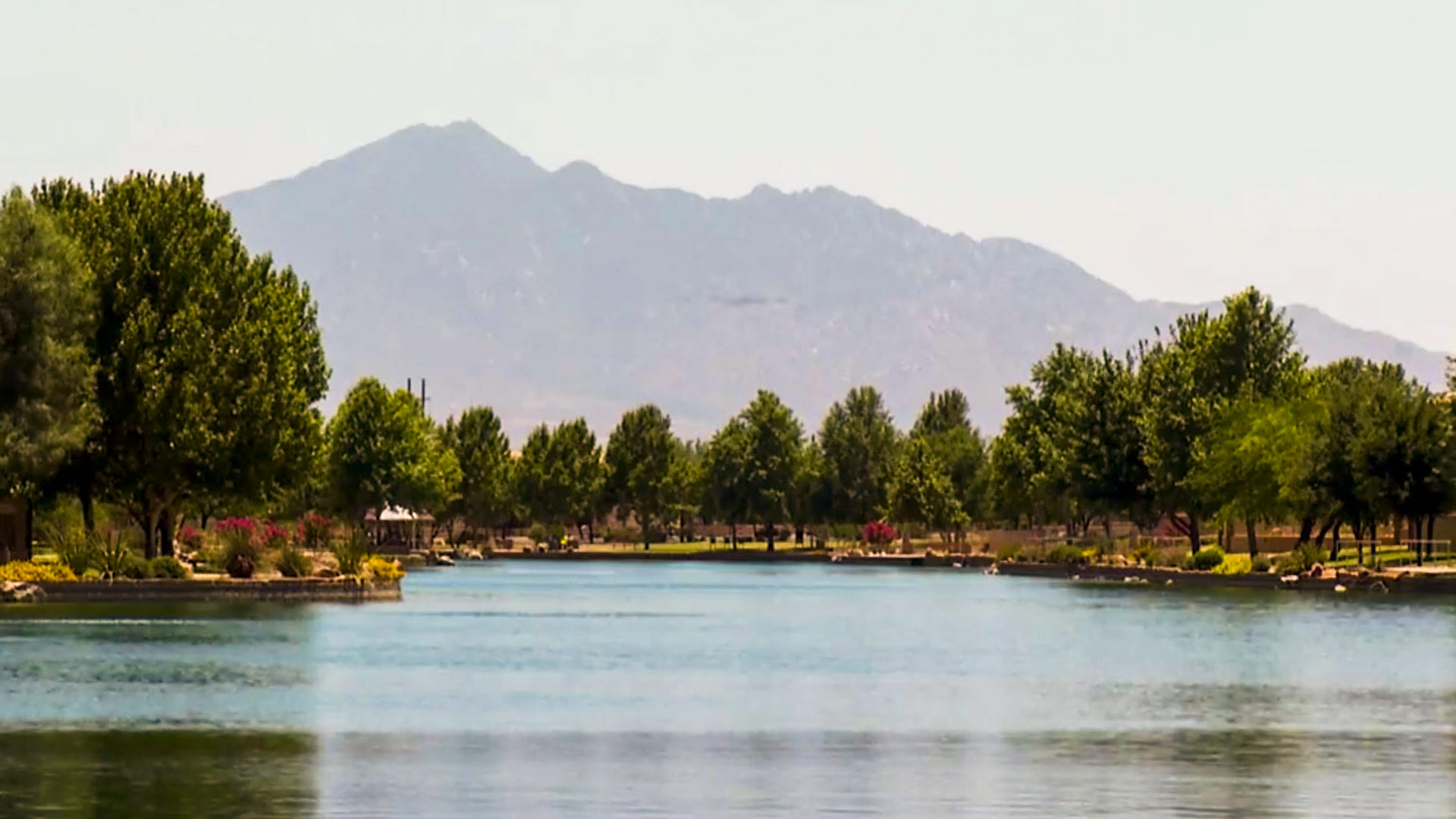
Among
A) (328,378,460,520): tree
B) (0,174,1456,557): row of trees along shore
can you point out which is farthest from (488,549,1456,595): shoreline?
(328,378,460,520): tree

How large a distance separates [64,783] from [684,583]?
10387 cm

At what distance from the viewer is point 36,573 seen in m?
80.4

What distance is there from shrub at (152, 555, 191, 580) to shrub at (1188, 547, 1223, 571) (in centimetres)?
6000

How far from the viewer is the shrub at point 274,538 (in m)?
88.7

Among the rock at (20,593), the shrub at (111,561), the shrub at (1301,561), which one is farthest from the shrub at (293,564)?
the shrub at (1301,561)

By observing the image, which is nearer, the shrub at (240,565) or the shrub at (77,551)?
the shrub at (77,551)

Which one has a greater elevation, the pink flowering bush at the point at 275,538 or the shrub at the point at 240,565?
the pink flowering bush at the point at 275,538

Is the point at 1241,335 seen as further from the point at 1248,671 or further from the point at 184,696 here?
the point at 184,696

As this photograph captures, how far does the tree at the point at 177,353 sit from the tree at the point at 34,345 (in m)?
3.88

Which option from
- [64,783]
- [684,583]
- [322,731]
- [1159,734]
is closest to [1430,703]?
[1159,734]

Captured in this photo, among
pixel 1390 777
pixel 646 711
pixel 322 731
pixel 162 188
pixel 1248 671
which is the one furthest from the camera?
pixel 162 188

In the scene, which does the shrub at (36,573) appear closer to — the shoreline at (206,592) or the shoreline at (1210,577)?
the shoreline at (206,592)

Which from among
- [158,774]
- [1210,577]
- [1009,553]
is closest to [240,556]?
[1210,577]

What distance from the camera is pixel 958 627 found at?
73.9 meters
